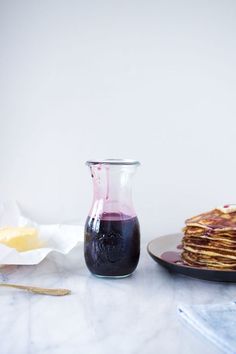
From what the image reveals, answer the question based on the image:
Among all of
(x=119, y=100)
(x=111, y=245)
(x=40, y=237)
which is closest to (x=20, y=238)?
(x=40, y=237)

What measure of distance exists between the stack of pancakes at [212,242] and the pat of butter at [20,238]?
0.36m

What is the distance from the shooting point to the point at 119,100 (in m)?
1.34

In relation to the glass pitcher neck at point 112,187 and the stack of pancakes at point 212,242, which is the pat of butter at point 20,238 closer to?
the glass pitcher neck at point 112,187

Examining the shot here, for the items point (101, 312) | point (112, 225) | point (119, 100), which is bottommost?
point (101, 312)

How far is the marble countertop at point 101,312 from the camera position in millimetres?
670

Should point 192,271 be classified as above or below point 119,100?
below

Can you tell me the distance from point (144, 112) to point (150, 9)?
30 cm

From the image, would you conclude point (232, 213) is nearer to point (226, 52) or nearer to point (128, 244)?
point (128, 244)

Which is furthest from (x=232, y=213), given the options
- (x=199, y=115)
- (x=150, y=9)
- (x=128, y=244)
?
(x=150, y=9)

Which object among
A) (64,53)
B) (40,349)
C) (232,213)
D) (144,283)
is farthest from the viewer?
(64,53)

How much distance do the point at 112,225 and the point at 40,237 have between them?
277mm

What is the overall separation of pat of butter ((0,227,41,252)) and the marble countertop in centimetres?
5

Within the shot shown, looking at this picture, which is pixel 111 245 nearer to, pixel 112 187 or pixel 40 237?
pixel 112 187

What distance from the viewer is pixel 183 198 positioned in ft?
4.54
